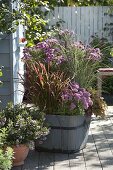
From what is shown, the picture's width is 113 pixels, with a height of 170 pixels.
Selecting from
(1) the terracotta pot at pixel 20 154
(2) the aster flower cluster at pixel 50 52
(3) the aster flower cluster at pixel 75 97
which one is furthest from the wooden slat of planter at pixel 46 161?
(2) the aster flower cluster at pixel 50 52

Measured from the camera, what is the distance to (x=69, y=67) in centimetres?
561

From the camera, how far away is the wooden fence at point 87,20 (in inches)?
408

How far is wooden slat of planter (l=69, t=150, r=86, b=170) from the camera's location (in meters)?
4.95

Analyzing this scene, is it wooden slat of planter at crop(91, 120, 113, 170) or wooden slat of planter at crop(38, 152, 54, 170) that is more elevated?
wooden slat of planter at crop(38, 152, 54, 170)

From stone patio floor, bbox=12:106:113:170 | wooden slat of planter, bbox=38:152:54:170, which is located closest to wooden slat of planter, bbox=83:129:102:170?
stone patio floor, bbox=12:106:113:170

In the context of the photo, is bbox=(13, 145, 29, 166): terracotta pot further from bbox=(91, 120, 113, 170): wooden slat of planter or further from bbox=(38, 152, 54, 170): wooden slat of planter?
bbox=(91, 120, 113, 170): wooden slat of planter

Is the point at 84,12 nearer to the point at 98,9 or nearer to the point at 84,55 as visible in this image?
the point at 98,9

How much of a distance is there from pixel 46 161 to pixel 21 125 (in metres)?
0.60

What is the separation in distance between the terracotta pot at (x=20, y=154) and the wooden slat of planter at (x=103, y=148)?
927 millimetres

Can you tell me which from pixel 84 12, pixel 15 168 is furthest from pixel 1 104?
pixel 84 12

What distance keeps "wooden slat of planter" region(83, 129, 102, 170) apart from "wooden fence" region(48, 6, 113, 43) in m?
4.88

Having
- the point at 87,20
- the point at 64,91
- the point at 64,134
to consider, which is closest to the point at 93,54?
the point at 64,91

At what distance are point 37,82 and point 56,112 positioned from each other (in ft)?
1.46

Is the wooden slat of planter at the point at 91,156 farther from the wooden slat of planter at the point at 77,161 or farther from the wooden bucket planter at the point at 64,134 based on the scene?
the wooden bucket planter at the point at 64,134
